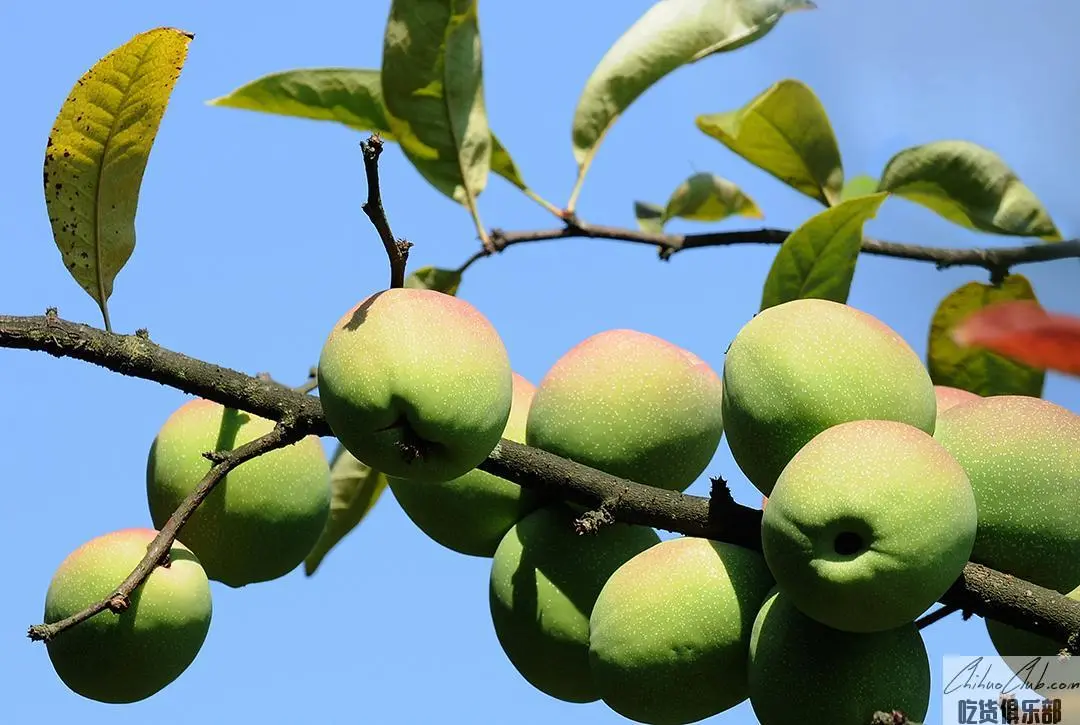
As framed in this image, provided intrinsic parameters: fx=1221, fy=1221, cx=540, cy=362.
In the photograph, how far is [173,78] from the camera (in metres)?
1.55

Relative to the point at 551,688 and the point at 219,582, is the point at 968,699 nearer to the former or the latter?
the point at 551,688

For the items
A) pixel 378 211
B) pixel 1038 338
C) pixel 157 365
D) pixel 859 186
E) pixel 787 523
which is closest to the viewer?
pixel 1038 338

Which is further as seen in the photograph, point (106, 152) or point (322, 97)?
point (322, 97)

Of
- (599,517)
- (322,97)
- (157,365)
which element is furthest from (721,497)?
(322,97)

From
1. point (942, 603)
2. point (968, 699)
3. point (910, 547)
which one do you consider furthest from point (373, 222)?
point (968, 699)

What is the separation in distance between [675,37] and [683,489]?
36.7 inches

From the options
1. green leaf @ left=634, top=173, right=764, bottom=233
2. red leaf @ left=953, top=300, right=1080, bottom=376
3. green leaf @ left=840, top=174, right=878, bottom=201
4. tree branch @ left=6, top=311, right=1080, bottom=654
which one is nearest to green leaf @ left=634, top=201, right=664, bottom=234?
green leaf @ left=634, top=173, right=764, bottom=233

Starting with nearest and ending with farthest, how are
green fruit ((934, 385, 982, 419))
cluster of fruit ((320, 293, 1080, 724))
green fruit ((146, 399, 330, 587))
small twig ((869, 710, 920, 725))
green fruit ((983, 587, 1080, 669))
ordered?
small twig ((869, 710, 920, 725))
cluster of fruit ((320, 293, 1080, 724))
green fruit ((983, 587, 1080, 669))
green fruit ((934, 385, 982, 419))
green fruit ((146, 399, 330, 587))

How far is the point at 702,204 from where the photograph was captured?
296 cm

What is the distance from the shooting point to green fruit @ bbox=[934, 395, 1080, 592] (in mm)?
1378

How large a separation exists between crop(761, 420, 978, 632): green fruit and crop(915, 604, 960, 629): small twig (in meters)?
0.17

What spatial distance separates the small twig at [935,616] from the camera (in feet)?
4.53

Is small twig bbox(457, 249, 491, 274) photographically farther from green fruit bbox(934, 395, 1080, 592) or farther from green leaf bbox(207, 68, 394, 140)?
green fruit bbox(934, 395, 1080, 592)

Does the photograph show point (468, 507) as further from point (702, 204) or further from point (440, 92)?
point (702, 204)
